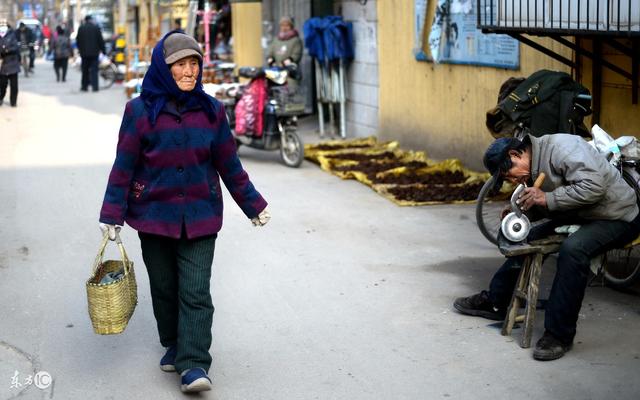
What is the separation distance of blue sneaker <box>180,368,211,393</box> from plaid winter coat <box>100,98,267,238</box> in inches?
27.2

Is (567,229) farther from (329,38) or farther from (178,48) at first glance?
(329,38)

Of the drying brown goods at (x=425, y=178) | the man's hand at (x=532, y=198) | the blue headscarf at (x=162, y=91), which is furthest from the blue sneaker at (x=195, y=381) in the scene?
the drying brown goods at (x=425, y=178)

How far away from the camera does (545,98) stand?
8258 millimetres

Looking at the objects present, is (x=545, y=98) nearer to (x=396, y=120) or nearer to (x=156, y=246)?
(x=156, y=246)

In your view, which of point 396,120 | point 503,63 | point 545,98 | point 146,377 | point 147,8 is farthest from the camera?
point 147,8

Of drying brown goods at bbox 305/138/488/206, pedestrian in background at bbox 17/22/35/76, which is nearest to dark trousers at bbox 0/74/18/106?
drying brown goods at bbox 305/138/488/206

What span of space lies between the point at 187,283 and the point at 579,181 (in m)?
2.22

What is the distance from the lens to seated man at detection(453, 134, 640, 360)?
6000 millimetres

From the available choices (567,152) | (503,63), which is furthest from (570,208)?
(503,63)

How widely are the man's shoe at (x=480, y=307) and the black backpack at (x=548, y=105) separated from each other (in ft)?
6.11

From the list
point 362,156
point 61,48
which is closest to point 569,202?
point 362,156

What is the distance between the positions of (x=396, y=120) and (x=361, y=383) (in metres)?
9.46

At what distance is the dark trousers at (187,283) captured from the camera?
18.1 ft

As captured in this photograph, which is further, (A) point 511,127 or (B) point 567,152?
(A) point 511,127
